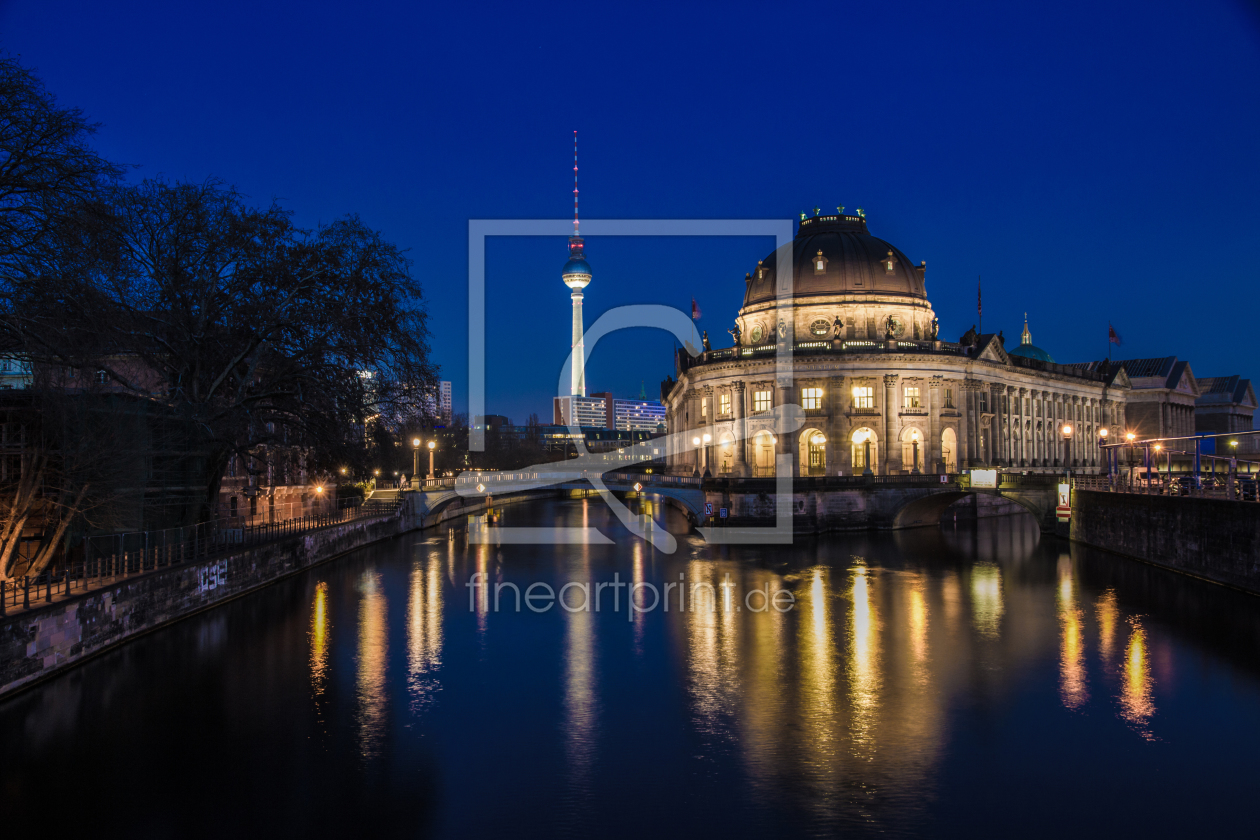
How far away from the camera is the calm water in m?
17.0

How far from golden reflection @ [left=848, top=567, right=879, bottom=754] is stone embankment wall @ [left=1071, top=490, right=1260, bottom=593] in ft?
48.1

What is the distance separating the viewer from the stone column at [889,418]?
79125 millimetres

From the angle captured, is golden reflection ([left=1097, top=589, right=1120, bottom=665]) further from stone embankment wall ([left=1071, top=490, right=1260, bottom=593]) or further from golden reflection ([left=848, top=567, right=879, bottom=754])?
golden reflection ([left=848, top=567, right=879, bottom=754])

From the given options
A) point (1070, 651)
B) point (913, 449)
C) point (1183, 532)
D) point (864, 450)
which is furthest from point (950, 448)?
point (1070, 651)

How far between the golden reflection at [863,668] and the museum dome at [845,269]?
5009 centimetres

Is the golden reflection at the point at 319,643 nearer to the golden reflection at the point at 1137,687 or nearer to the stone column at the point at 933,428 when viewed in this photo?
the golden reflection at the point at 1137,687

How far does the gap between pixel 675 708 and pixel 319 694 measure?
9404 mm

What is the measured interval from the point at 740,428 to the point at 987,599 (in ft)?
150

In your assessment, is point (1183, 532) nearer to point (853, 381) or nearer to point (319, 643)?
point (319, 643)

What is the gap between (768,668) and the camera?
88.6 feet

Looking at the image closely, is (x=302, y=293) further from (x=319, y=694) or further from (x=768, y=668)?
(x=768, y=668)

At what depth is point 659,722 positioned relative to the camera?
22.3m

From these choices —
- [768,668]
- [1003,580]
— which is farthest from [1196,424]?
[768,668]

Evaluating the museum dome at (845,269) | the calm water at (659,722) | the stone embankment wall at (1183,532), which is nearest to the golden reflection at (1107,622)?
the calm water at (659,722)
